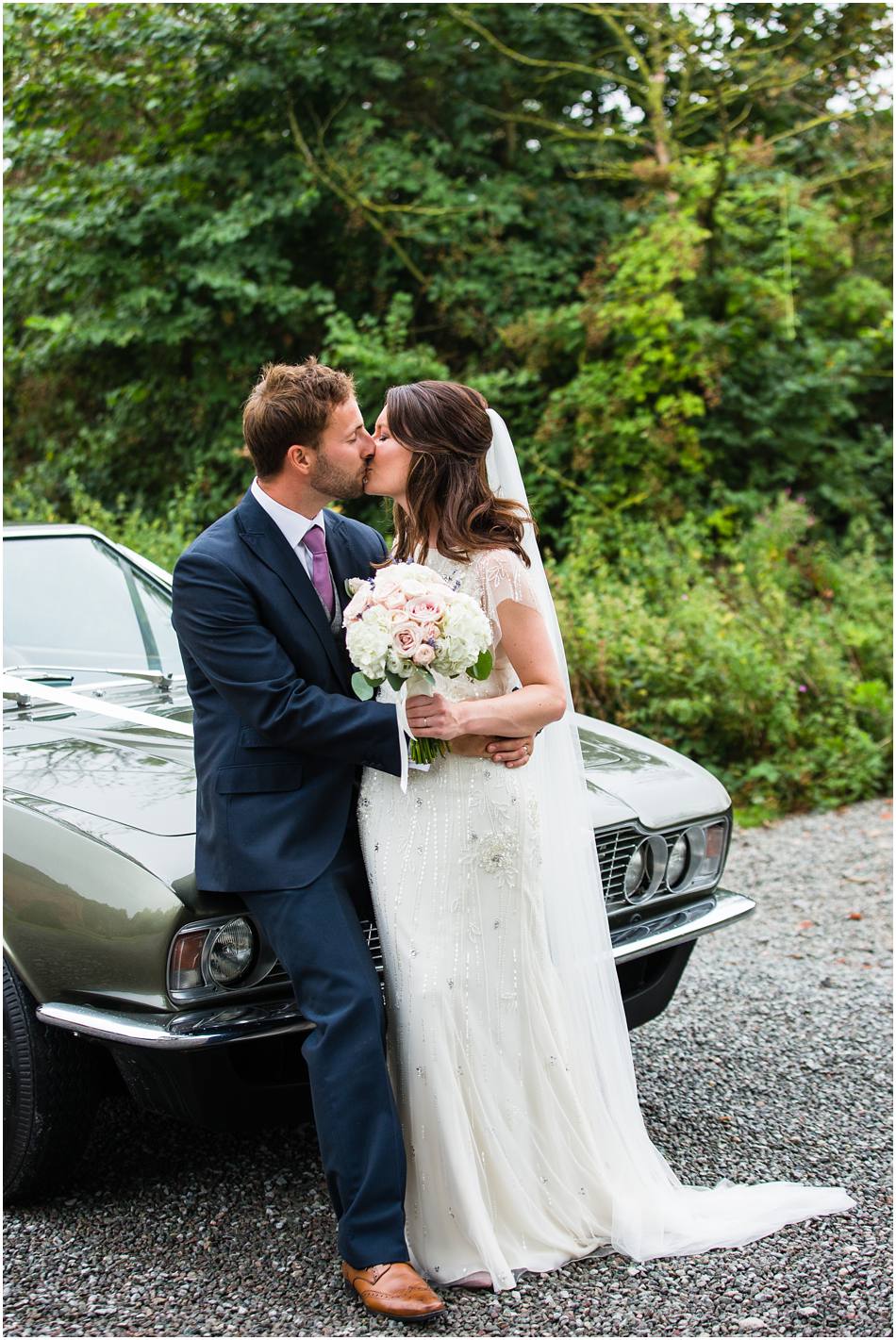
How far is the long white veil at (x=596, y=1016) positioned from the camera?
3057mm

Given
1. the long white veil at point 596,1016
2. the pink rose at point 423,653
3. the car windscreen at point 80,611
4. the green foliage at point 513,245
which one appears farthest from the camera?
the green foliage at point 513,245

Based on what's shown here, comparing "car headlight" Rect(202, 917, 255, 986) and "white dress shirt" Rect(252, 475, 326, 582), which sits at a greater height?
"white dress shirt" Rect(252, 475, 326, 582)

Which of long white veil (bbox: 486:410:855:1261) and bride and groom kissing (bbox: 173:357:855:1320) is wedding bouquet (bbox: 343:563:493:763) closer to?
bride and groom kissing (bbox: 173:357:855:1320)

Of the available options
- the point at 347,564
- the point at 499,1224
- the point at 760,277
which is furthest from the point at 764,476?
the point at 499,1224

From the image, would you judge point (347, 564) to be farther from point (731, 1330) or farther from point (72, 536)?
point (731, 1330)

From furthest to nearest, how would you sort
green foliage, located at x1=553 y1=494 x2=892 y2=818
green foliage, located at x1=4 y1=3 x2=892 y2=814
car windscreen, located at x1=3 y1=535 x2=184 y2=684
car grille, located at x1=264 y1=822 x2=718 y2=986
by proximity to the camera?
1. green foliage, located at x1=4 y1=3 x2=892 y2=814
2. green foliage, located at x1=553 y1=494 x2=892 y2=818
3. car windscreen, located at x1=3 y1=535 x2=184 y2=684
4. car grille, located at x1=264 y1=822 x2=718 y2=986

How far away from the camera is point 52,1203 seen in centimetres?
317

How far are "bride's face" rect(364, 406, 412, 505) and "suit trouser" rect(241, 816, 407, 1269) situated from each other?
39.5 inches

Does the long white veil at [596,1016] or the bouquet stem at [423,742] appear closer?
the bouquet stem at [423,742]

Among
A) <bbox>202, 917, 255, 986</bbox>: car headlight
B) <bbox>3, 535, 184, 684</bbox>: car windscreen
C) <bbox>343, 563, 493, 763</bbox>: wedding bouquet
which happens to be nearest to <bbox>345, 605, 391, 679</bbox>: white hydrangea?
<bbox>343, 563, 493, 763</bbox>: wedding bouquet

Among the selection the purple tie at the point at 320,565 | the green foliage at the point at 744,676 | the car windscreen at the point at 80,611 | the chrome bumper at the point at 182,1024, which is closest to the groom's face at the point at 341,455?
the purple tie at the point at 320,565

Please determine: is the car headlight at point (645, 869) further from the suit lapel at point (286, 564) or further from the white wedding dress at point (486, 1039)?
the suit lapel at point (286, 564)

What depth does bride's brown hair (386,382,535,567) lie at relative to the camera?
296 centimetres

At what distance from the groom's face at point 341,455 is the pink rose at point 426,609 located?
45 cm
